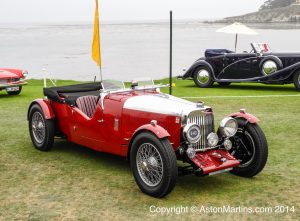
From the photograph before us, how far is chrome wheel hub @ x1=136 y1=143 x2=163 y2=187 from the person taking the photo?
586 cm

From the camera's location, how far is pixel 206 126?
633 cm

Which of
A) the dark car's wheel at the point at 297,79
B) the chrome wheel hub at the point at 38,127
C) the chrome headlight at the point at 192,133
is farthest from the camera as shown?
the dark car's wheel at the point at 297,79

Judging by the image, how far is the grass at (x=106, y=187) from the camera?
5.40 meters

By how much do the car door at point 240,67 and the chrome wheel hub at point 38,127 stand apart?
31.9 ft

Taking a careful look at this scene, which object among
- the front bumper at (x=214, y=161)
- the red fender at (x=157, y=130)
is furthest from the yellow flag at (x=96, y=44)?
the front bumper at (x=214, y=161)

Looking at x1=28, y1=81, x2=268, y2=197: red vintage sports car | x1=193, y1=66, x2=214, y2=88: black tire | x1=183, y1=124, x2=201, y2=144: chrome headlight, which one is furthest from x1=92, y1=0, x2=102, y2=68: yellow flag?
x1=193, y1=66, x2=214, y2=88: black tire

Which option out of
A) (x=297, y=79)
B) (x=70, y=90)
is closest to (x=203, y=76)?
(x=297, y=79)

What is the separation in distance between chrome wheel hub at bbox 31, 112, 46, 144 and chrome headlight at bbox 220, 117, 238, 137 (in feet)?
10.8

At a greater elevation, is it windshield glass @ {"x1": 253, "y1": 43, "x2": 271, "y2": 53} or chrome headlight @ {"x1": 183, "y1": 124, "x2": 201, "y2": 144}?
windshield glass @ {"x1": 253, "y1": 43, "x2": 271, "y2": 53}

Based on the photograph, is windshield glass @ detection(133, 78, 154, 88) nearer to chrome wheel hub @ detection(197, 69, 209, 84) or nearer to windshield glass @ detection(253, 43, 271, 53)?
windshield glass @ detection(253, 43, 271, 53)

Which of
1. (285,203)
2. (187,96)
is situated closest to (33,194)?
(285,203)

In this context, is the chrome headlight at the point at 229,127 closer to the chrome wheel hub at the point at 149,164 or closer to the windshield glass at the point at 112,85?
the chrome wheel hub at the point at 149,164

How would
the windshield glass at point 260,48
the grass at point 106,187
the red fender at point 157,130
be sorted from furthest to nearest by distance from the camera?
the windshield glass at point 260,48 → the red fender at point 157,130 → the grass at point 106,187

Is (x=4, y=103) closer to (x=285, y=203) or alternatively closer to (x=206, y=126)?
(x=206, y=126)
